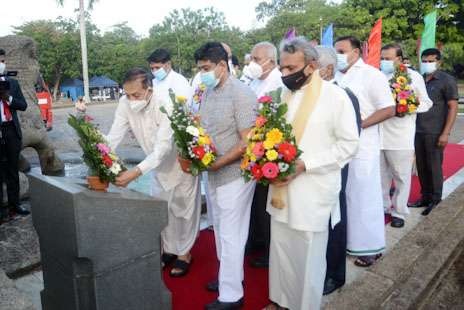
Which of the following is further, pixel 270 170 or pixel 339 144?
pixel 339 144

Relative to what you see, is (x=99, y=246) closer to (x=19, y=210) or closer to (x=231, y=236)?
(x=231, y=236)

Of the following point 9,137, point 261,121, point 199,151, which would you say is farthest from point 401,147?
point 9,137

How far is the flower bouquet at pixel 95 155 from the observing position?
2.62m

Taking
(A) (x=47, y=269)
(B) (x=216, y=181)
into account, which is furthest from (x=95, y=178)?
(B) (x=216, y=181)

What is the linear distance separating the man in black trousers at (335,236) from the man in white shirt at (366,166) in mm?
458

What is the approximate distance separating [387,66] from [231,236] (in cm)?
313

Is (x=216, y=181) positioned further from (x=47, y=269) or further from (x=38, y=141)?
(x=38, y=141)

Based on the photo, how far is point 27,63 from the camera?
5.96 metres

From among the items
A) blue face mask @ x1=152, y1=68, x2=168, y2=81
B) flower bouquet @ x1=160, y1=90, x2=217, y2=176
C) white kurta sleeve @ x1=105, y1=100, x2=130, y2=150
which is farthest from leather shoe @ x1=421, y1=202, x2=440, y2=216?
white kurta sleeve @ x1=105, y1=100, x2=130, y2=150

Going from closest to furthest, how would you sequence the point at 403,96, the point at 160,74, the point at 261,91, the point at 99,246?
the point at 99,246
the point at 261,91
the point at 403,96
the point at 160,74

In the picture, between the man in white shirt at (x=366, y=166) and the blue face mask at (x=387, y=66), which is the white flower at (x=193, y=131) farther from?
the blue face mask at (x=387, y=66)

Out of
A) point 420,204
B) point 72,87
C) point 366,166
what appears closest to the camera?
point 366,166

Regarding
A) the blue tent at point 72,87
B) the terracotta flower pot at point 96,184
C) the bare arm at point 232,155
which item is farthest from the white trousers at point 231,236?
the blue tent at point 72,87

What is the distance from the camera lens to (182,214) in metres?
3.59
